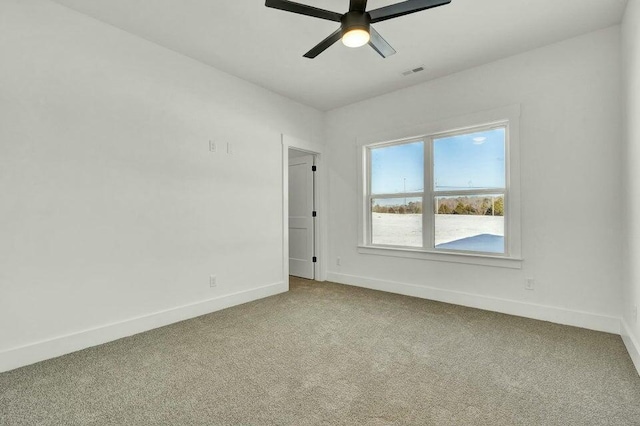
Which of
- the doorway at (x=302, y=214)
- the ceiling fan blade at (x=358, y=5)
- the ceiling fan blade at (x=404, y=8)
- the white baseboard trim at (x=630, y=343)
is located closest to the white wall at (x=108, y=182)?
the doorway at (x=302, y=214)

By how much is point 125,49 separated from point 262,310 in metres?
3.04

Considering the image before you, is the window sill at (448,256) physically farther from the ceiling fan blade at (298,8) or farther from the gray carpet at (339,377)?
the ceiling fan blade at (298,8)

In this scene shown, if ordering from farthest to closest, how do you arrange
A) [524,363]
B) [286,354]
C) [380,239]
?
1. [380,239]
2. [286,354]
3. [524,363]

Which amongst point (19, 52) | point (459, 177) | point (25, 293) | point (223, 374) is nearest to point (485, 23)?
point (459, 177)

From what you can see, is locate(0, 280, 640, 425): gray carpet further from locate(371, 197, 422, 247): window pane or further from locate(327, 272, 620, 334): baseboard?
locate(371, 197, 422, 247): window pane

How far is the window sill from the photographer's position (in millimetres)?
3473

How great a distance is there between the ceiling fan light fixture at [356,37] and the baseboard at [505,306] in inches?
121

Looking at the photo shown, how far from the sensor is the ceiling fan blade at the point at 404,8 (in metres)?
2.05

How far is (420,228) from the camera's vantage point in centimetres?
430

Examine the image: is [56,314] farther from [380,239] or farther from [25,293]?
[380,239]

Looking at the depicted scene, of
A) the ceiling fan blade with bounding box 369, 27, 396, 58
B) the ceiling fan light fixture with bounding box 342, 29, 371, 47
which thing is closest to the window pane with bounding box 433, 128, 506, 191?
the ceiling fan blade with bounding box 369, 27, 396, 58

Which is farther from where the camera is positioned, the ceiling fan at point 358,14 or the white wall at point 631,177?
the white wall at point 631,177

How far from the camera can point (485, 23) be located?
112 inches

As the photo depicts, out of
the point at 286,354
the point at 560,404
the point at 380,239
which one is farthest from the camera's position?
the point at 380,239
